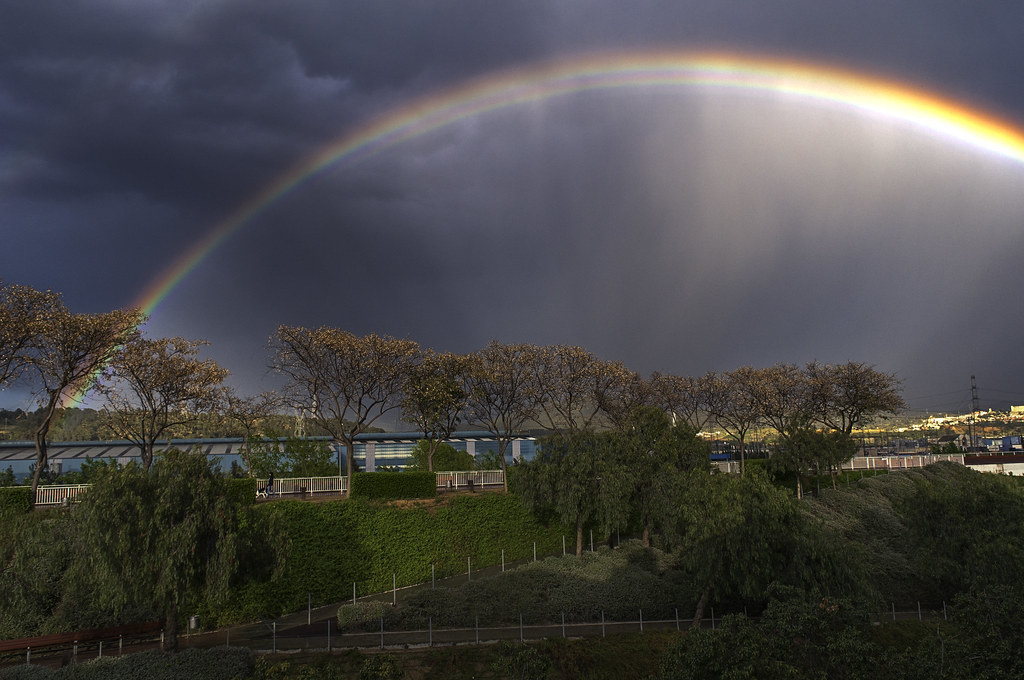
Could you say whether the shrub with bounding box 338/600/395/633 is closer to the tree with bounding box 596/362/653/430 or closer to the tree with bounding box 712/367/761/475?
the tree with bounding box 596/362/653/430

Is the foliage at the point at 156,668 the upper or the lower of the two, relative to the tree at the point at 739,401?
lower

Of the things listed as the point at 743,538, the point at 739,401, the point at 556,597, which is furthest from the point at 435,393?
the point at 739,401

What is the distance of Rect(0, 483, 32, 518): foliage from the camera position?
1111 inches

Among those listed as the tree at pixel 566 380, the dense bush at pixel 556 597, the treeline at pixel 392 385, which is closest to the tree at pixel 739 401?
the treeline at pixel 392 385

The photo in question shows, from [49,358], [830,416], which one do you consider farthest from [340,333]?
[830,416]

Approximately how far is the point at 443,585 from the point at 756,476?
1689 centimetres

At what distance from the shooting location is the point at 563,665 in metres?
23.2

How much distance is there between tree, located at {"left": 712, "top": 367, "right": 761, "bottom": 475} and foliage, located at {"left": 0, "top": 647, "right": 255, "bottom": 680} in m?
56.3

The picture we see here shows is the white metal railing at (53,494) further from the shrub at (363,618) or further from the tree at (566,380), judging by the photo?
the tree at (566,380)

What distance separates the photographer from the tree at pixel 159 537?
2003 cm

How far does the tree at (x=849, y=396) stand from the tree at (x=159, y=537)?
199 feet

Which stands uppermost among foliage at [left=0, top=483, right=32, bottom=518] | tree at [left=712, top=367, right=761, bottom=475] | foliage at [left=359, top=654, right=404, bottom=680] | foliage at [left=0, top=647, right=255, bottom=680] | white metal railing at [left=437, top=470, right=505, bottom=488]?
tree at [left=712, top=367, right=761, bottom=475]

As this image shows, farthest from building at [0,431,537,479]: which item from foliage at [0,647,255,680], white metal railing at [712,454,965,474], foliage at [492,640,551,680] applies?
white metal railing at [712,454,965,474]

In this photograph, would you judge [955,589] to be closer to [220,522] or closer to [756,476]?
[756,476]
